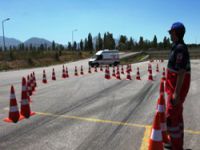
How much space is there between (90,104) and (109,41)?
145181 mm

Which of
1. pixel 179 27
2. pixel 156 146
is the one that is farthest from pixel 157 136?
pixel 179 27

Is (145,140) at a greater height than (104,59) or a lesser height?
lesser

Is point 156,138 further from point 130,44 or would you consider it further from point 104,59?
point 130,44

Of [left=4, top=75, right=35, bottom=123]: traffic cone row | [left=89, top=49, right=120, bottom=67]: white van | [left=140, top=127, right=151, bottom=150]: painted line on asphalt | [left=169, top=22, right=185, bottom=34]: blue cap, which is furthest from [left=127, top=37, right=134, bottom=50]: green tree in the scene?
[left=169, top=22, right=185, bottom=34]: blue cap

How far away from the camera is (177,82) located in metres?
4.82

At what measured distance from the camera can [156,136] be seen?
5.11 metres

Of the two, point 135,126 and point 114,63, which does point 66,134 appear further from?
point 114,63

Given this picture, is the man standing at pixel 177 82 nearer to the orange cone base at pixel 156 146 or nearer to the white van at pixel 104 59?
the orange cone base at pixel 156 146

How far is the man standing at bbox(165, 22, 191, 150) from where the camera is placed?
480 cm

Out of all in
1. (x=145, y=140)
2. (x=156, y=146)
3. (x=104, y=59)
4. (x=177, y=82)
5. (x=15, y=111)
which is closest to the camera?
(x=177, y=82)

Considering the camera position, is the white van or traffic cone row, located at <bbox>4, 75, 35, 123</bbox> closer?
traffic cone row, located at <bbox>4, 75, 35, 123</bbox>

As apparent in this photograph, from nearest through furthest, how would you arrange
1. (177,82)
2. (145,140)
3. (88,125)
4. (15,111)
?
(177,82), (145,140), (88,125), (15,111)

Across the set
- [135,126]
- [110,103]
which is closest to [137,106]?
[110,103]

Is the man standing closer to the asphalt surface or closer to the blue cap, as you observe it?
the blue cap
